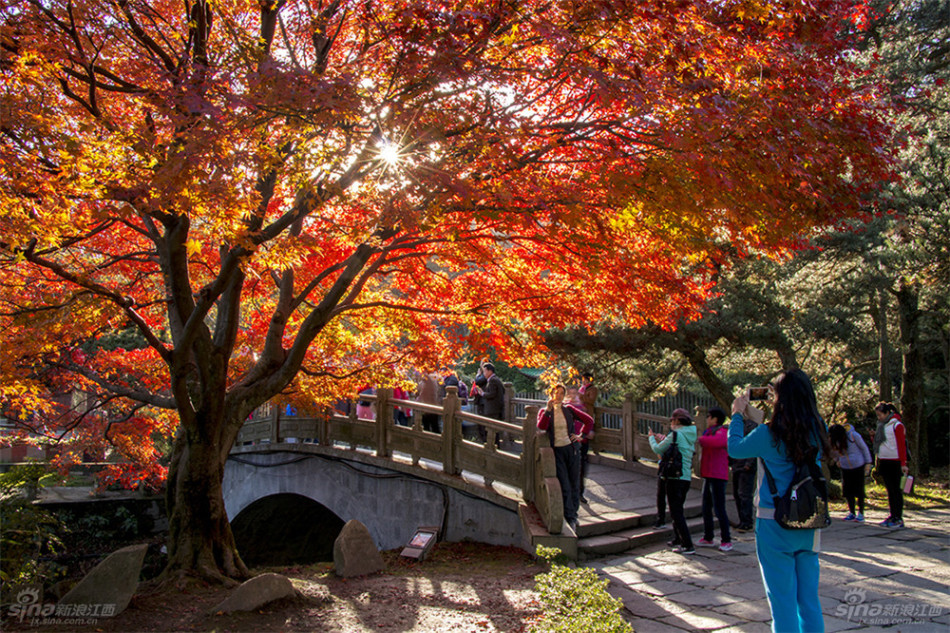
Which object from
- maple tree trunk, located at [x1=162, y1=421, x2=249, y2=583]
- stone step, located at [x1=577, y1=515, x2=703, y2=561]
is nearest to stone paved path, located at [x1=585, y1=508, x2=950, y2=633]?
stone step, located at [x1=577, y1=515, x2=703, y2=561]

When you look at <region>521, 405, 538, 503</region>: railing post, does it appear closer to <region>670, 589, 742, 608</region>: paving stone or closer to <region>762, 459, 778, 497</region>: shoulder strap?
<region>670, 589, 742, 608</region>: paving stone

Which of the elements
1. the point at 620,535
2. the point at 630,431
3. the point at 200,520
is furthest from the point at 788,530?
the point at 630,431

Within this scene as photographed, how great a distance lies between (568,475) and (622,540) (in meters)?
1.09

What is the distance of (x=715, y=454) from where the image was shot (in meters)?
8.84

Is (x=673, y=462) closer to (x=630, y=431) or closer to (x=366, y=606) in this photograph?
(x=366, y=606)

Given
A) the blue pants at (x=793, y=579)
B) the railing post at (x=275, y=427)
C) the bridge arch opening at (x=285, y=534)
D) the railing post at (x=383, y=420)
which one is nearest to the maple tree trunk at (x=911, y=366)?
the railing post at (x=383, y=420)

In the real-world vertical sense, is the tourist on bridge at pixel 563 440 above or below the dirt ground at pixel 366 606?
above

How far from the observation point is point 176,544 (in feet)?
26.3

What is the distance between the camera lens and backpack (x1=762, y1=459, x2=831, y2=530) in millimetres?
4012

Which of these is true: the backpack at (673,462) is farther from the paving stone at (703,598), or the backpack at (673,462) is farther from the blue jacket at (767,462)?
the blue jacket at (767,462)

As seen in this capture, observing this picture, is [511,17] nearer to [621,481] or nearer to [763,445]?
[763,445]

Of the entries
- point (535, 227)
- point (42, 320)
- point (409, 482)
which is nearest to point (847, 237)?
point (535, 227)

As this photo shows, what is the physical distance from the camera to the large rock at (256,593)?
623 cm

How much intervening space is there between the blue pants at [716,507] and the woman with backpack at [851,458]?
204 cm
